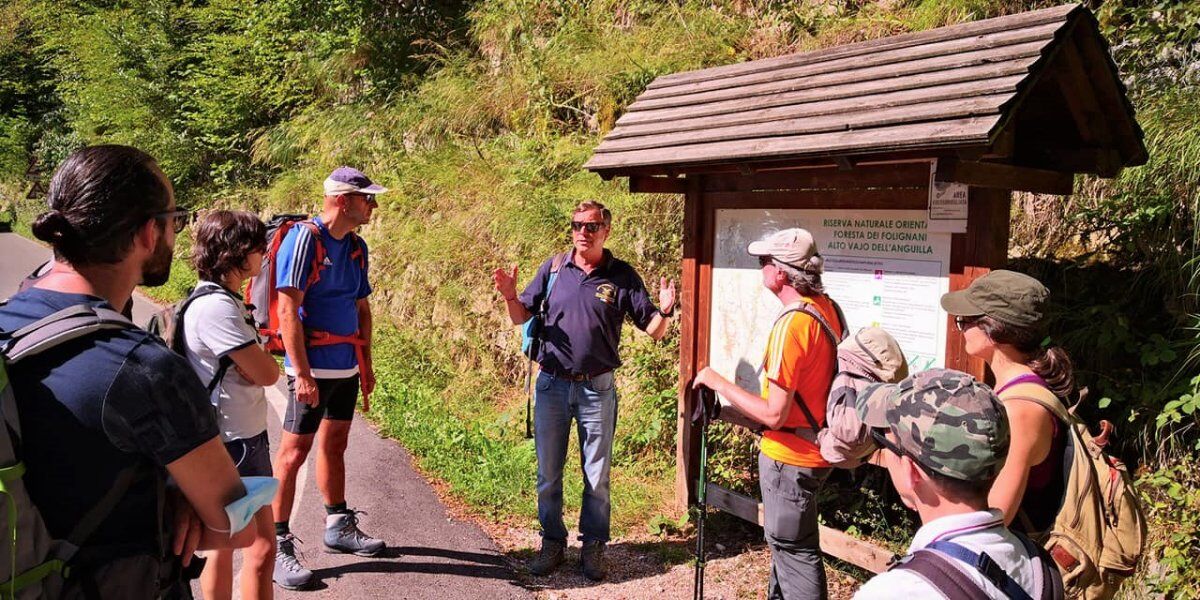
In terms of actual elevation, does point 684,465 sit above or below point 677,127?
below

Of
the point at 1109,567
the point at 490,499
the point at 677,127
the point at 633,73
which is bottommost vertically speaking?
the point at 490,499

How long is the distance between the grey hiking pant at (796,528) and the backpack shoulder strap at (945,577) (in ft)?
5.66

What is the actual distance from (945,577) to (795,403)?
1758 mm

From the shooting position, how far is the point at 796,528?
3.30 m

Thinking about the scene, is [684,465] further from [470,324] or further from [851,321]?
[470,324]

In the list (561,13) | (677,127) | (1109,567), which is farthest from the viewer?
(561,13)

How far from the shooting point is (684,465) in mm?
5199

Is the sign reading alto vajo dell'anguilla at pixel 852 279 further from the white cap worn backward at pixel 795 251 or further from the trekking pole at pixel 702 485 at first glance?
the trekking pole at pixel 702 485

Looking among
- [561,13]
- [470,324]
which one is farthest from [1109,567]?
[561,13]

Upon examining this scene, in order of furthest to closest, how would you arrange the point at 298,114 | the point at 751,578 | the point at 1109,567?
the point at 298,114, the point at 751,578, the point at 1109,567

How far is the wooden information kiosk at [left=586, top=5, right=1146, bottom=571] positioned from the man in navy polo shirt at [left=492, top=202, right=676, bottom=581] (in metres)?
0.59

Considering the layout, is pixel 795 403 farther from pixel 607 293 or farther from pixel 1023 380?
pixel 607 293

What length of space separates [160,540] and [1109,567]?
9.04 feet

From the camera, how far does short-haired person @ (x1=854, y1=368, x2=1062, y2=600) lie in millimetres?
1555
